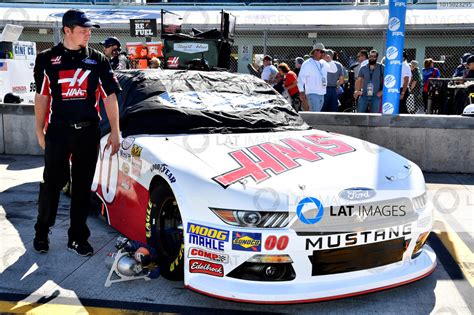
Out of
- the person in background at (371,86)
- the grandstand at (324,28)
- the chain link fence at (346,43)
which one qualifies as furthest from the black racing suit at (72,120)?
the chain link fence at (346,43)

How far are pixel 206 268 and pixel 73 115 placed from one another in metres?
1.58

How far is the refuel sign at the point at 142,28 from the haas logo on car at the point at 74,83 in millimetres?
10159

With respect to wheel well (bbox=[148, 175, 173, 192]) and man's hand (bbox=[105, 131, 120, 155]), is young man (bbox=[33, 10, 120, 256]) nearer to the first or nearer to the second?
man's hand (bbox=[105, 131, 120, 155])

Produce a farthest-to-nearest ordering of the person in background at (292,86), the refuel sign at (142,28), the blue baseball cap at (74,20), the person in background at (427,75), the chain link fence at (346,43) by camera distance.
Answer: the chain link fence at (346,43) → the refuel sign at (142,28) → the person in background at (427,75) → the person in background at (292,86) → the blue baseball cap at (74,20)

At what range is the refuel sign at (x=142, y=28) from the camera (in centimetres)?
1352

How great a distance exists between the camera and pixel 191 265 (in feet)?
9.91

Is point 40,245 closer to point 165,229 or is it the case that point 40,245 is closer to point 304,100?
point 165,229

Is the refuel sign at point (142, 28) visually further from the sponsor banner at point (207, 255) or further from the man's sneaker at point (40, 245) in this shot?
the sponsor banner at point (207, 255)

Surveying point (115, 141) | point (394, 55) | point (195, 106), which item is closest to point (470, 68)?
point (394, 55)

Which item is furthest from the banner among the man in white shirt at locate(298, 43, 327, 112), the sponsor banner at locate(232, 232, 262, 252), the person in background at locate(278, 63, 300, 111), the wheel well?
the sponsor banner at locate(232, 232, 262, 252)

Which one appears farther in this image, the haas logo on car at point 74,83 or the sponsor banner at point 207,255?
→ the haas logo on car at point 74,83

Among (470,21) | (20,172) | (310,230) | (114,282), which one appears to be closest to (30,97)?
(20,172)

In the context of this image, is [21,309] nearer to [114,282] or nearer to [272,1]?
[114,282]

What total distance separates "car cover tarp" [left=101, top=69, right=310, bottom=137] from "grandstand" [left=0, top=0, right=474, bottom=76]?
10258 millimetres
